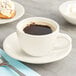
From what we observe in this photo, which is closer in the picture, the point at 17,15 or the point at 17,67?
the point at 17,67

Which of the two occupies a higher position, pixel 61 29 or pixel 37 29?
pixel 37 29

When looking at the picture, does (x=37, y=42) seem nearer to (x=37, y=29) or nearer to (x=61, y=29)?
(x=37, y=29)

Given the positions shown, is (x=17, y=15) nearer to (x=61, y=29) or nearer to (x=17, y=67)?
(x=61, y=29)

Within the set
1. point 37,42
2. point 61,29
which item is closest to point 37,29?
point 37,42

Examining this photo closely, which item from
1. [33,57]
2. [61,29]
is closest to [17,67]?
[33,57]

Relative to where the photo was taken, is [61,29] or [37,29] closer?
[37,29]

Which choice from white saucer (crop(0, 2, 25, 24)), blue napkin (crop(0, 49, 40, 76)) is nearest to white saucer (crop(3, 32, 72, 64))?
blue napkin (crop(0, 49, 40, 76))

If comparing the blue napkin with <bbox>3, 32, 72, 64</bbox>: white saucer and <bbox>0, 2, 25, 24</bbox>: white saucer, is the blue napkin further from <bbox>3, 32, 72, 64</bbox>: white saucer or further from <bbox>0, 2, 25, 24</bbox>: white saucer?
<bbox>0, 2, 25, 24</bbox>: white saucer

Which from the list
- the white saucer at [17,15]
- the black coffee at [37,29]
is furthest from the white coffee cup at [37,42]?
the white saucer at [17,15]
